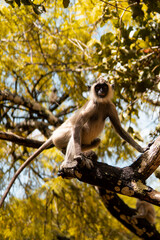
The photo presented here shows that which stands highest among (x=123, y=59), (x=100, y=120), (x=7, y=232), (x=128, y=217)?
(x=123, y=59)

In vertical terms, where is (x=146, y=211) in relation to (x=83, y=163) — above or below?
below

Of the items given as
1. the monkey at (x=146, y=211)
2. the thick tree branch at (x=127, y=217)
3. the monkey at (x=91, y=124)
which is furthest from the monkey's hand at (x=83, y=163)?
the monkey at (x=146, y=211)

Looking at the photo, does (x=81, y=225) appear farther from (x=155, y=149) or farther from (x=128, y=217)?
(x=155, y=149)

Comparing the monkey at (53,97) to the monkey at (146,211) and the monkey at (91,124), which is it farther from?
the monkey at (146,211)

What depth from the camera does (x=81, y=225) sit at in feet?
18.5

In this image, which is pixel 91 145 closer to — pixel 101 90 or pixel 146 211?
pixel 101 90

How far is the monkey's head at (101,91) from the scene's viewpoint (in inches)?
147

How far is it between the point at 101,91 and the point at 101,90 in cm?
1

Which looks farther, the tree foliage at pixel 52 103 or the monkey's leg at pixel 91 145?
the tree foliage at pixel 52 103

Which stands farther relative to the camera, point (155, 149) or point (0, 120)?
point (0, 120)

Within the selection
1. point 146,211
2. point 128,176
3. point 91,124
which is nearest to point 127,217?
point 146,211

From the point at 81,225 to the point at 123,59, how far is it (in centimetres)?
327

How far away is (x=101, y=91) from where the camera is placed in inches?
146

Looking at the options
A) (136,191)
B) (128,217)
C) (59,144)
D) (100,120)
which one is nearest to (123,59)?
(100,120)
